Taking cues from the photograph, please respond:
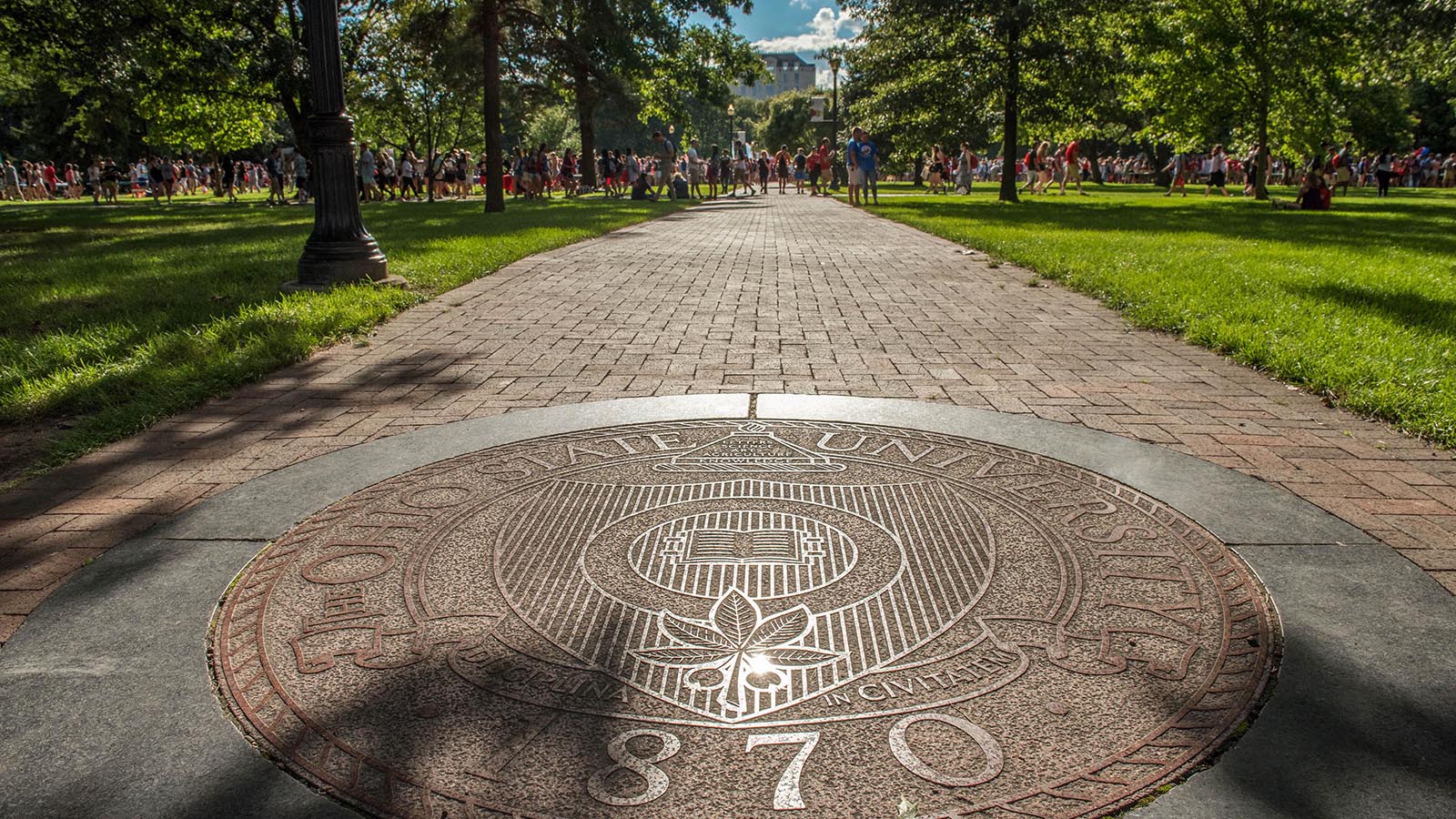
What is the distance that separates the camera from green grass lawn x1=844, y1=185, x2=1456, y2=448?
4.93m

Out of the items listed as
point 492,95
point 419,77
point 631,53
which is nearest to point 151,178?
point 419,77

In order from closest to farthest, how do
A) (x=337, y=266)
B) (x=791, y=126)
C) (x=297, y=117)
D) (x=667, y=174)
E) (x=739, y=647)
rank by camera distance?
(x=739, y=647), (x=337, y=266), (x=297, y=117), (x=667, y=174), (x=791, y=126)

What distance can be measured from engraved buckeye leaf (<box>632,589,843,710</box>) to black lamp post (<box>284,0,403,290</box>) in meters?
7.19

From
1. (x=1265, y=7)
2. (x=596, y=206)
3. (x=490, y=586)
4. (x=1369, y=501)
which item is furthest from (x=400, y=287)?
(x=1265, y=7)

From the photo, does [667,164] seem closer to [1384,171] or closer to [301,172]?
[301,172]

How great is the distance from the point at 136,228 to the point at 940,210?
57.3 ft

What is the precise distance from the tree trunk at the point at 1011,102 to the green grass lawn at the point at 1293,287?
7.53m

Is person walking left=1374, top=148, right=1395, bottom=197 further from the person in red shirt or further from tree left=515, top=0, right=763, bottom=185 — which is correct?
tree left=515, top=0, right=763, bottom=185

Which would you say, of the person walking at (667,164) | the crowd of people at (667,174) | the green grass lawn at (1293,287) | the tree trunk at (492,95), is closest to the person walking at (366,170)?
the crowd of people at (667,174)

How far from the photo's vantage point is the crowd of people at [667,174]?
99.0 ft

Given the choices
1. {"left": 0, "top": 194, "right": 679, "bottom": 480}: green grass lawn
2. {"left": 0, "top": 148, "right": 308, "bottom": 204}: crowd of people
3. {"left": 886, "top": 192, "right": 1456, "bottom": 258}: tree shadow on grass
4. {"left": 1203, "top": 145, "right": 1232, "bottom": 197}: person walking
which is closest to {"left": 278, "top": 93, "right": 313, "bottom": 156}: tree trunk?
{"left": 0, "top": 148, "right": 308, "bottom": 204}: crowd of people

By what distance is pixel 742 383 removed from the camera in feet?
16.7

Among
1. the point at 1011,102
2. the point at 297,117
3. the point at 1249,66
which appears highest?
the point at 1249,66

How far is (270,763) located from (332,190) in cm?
787
